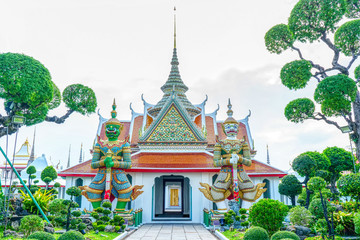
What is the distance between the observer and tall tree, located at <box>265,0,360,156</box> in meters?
8.49

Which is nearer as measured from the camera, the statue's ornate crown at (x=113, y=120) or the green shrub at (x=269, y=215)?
the green shrub at (x=269, y=215)

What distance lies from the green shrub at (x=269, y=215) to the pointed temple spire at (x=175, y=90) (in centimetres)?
1081

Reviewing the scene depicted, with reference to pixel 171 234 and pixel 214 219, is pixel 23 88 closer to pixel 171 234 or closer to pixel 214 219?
pixel 171 234

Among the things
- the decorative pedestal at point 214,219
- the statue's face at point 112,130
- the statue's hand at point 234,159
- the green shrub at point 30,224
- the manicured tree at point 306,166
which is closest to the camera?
the green shrub at point 30,224

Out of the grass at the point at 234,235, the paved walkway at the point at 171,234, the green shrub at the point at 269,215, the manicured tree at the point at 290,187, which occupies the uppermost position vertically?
the manicured tree at the point at 290,187

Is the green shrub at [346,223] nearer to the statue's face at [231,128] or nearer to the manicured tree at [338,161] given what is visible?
the statue's face at [231,128]

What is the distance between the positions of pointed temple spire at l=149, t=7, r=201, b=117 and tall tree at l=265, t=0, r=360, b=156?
8.25 meters

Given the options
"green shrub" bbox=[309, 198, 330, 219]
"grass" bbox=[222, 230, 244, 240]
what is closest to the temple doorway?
"grass" bbox=[222, 230, 244, 240]

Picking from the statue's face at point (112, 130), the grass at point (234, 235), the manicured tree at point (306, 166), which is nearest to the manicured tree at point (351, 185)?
the manicured tree at point (306, 166)

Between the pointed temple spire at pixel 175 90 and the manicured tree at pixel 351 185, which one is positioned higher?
the pointed temple spire at pixel 175 90

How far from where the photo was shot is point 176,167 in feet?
40.4

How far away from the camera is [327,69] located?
9.84m

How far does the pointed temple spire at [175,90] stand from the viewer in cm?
1777

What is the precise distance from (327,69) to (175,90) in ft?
35.7
